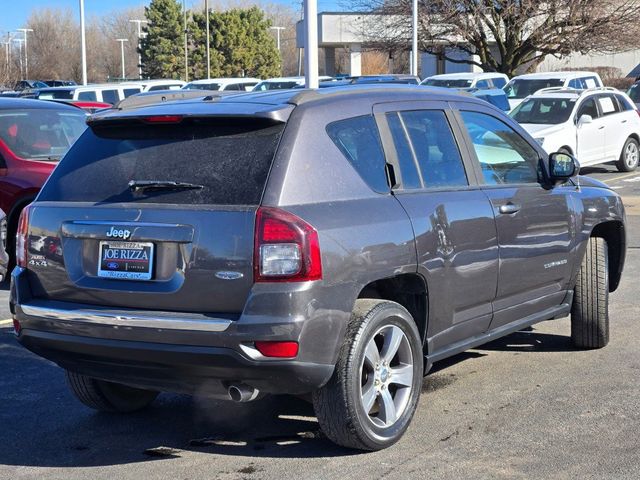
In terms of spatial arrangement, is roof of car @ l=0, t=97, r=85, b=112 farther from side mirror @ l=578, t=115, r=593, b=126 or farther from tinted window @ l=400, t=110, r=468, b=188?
side mirror @ l=578, t=115, r=593, b=126

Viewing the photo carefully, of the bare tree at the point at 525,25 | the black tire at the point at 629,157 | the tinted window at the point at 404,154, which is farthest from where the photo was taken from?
the bare tree at the point at 525,25

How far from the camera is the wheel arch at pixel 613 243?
22.6 feet

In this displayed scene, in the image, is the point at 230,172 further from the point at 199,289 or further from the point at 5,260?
the point at 5,260

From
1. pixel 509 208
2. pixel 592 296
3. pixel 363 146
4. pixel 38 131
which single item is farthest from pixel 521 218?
pixel 38 131

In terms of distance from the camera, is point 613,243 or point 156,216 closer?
point 156,216

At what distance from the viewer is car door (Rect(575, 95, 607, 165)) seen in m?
19.1

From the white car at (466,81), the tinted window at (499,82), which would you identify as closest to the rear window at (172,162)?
the white car at (466,81)

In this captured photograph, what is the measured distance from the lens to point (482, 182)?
18.8 ft

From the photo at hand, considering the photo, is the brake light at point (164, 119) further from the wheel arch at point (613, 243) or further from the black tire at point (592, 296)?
the wheel arch at point (613, 243)

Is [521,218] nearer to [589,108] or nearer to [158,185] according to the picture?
[158,185]

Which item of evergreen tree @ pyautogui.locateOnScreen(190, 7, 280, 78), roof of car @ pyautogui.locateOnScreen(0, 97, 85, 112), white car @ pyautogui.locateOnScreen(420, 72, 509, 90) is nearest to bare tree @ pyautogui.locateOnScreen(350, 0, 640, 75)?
white car @ pyautogui.locateOnScreen(420, 72, 509, 90)

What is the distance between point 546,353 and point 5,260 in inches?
200

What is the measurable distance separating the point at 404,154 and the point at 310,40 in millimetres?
7059

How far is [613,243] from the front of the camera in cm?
712
